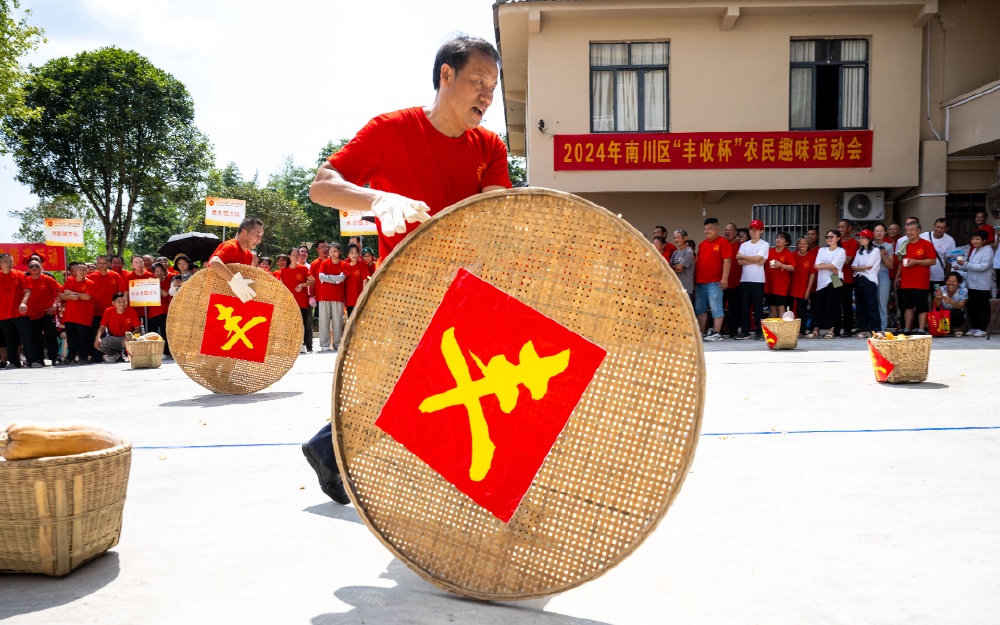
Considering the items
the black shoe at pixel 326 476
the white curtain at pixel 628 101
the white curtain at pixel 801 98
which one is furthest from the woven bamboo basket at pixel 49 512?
the white curtain at pixel 801 98

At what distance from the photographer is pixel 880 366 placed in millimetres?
6852

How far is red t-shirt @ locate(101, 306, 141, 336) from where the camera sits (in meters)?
13.0

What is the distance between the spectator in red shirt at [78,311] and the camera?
12.9m

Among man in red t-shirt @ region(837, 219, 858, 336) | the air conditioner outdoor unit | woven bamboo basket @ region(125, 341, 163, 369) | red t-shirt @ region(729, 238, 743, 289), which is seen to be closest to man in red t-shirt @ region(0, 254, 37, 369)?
woven bamboo basket @ region(125, 341, 163, 369)

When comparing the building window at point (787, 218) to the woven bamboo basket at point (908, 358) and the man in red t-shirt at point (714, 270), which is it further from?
the woven bamboo basket at point (908, 358)

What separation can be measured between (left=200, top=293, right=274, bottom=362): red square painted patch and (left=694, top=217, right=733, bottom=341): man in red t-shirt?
8.07 metres

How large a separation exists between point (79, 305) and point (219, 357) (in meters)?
7.52

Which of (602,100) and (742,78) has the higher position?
(742,78)

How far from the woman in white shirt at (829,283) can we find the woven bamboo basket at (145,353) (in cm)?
1033

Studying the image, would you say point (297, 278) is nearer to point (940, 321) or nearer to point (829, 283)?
point (829, 283)

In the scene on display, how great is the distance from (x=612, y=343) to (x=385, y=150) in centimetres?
132

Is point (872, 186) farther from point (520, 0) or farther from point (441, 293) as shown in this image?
point (441, 293)

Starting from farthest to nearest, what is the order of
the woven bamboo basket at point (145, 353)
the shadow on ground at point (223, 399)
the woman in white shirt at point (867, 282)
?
1. the woman in white shirt at point (867, 282)
2. the woven bamboo basket at point (145, 353)
3. the shadow on ground at point (223, 399)

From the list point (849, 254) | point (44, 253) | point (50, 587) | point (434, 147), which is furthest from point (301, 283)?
point (44, 253)
